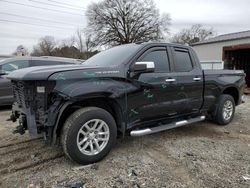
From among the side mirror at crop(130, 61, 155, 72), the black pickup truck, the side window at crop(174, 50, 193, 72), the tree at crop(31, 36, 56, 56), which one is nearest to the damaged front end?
the black pickup truck

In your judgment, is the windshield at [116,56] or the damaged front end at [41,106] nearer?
the damaged front end at [41,106]

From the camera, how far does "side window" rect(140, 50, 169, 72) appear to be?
449 centimetres

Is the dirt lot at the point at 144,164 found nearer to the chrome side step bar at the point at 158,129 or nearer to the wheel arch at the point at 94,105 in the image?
the chrome side step bar at the point at 158,129

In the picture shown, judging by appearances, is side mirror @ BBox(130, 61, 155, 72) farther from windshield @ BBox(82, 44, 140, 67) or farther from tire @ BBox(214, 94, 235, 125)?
tire @ BBox(214, 94, 235, 125)

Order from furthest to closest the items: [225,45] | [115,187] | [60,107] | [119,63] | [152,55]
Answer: [225,45], [152,55], [119,63], [60,107], [115,187]

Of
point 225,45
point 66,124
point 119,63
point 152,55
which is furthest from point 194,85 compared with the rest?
point 225,45

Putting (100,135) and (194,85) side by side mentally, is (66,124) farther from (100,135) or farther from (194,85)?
(194,85)

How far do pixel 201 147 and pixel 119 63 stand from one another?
2.14 meters

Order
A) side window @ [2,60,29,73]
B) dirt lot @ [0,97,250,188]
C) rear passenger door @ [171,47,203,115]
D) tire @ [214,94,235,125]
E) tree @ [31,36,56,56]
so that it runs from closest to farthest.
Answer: dirt lot @ [0,97,250,188] → rear passenger door @ [171,47,203,115] → tire @ [214,94,235,125] → side window @ [2,60,29,73] → tree @ [31,36,56,56]

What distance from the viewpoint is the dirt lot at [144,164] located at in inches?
130

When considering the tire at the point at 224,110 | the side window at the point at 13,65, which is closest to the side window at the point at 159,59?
the tire at the point at 224,110

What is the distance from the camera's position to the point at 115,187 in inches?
125

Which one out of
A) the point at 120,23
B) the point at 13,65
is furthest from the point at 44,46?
the point at 13,65

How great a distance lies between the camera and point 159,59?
15.2ft
